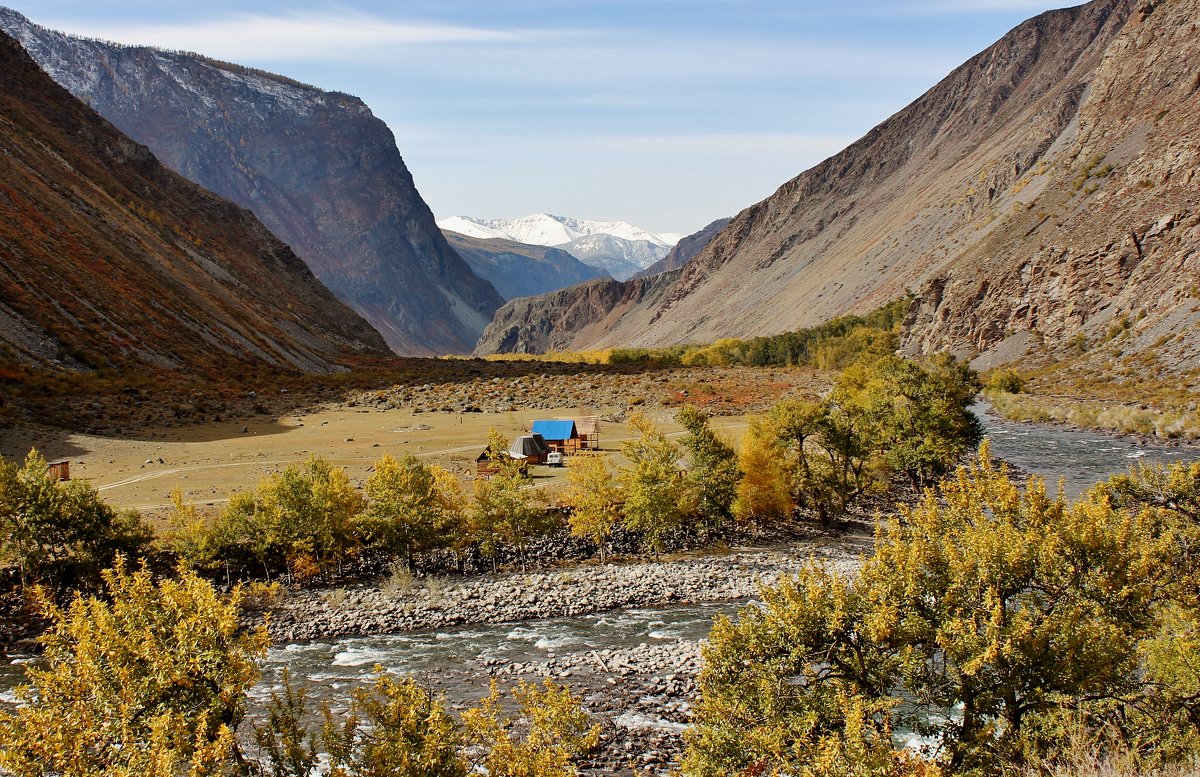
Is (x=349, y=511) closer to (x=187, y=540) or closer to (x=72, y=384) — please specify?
(x=187, y=540)

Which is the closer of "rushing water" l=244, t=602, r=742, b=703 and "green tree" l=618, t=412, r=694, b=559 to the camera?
"rushing water" l=244, t=602, r=742, b=703

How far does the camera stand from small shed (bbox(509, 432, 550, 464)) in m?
56.8

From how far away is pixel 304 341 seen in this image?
139250mm

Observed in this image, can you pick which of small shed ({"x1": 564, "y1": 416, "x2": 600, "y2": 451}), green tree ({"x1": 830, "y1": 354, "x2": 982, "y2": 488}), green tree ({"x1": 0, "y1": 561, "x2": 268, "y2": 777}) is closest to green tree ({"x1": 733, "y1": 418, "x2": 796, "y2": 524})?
green tree ({"x1": 830, "y1": 354, "x2": 982, "y2": 488})

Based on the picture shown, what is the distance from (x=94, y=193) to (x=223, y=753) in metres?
135

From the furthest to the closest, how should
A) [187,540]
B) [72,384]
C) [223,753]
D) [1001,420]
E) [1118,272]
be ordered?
[1118,272] < [1001,420] < [72,384] < [187,540] < [223,753]

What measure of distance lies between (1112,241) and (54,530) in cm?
12924

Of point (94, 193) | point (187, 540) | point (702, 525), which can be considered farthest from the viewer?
point (94, 193)

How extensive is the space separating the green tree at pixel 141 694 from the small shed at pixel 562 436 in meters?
47.1

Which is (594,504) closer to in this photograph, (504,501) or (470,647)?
(504,501)

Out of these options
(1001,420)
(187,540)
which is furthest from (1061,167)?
(187,540)

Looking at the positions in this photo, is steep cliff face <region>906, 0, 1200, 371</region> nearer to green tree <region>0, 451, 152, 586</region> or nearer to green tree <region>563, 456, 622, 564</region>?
green tree <region>563, 456, 622, 564</region>

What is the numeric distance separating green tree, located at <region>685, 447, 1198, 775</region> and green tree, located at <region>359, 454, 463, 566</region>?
24964mm

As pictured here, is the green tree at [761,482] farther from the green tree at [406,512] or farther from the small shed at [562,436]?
the small shed at [562,436]
